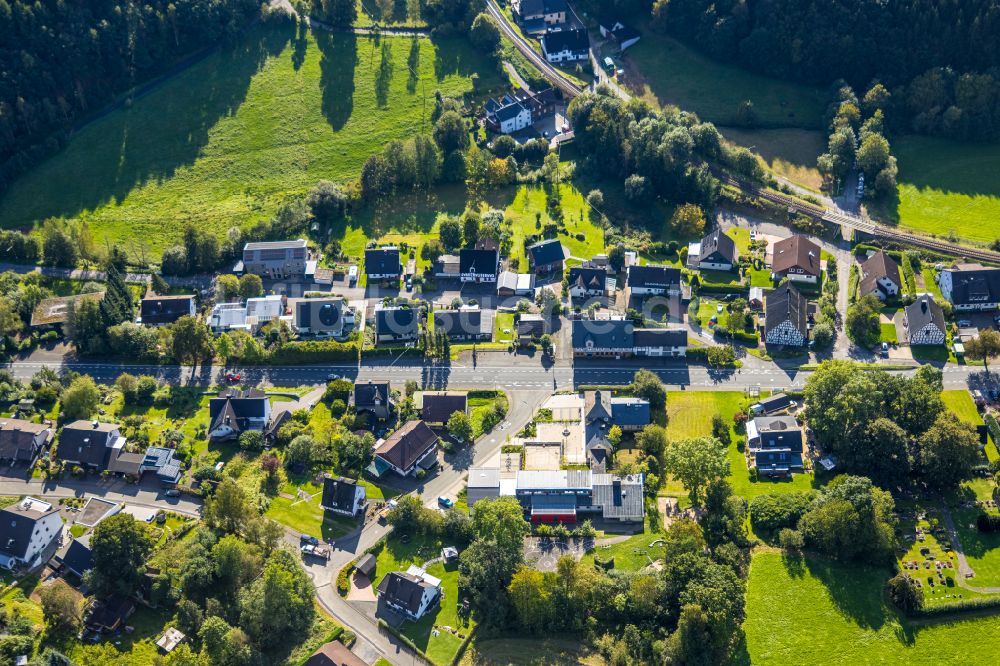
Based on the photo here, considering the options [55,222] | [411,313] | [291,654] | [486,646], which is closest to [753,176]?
[411,313]

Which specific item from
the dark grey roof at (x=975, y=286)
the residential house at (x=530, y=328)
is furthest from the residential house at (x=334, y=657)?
the dark grey roof at (x=975, y=286)

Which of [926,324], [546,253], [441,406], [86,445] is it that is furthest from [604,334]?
[86,445]

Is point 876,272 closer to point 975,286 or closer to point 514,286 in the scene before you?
point 975,286

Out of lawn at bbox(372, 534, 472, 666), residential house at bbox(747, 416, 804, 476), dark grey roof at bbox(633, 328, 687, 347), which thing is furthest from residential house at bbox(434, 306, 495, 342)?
residential house at bbox(747, 416, 804, 476)

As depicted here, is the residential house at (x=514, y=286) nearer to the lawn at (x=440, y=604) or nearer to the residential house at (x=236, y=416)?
the residential house at (x=236, y=416)

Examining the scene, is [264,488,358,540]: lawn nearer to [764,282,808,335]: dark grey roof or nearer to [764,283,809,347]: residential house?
[764,283,809,347]: residential house

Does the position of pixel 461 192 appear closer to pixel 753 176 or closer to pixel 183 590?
pixel 753 176
